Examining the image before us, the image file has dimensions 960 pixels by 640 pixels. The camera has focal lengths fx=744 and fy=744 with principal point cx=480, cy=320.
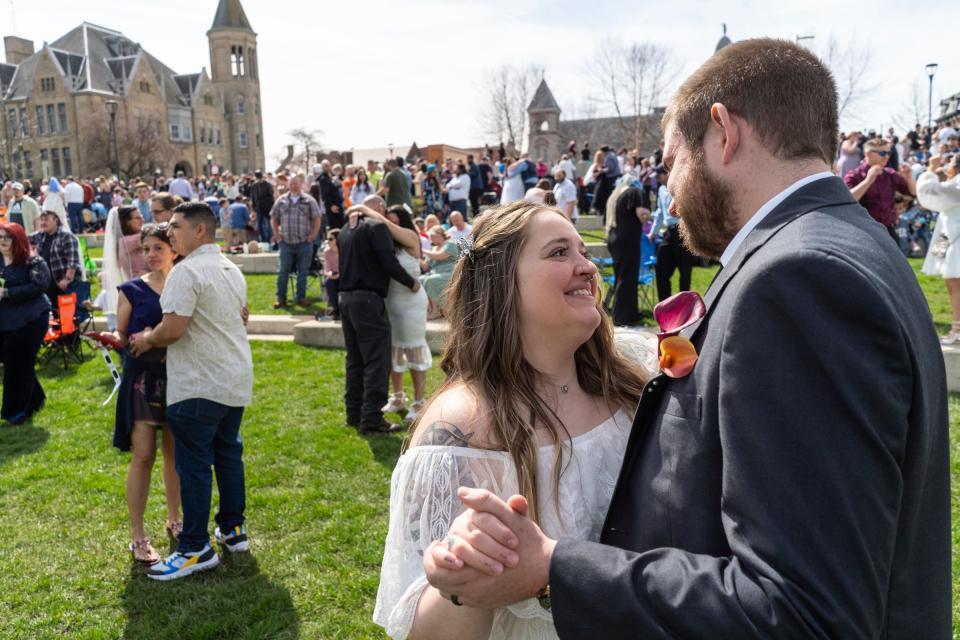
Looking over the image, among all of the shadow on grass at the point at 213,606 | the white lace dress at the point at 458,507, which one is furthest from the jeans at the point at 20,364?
the white lace dress at the point at 458,507

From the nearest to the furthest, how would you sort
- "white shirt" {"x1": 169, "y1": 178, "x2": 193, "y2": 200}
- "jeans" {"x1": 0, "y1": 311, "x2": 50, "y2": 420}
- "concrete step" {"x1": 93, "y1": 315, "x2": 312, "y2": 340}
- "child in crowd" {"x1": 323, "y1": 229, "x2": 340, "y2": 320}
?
"jeans" {"x1": 0, "y1": 311, "x2": 50, "y2": 420}
"child in crowd" {"x1": 323, "y1": 229, "x2": 340, "y2": 320}
"concrete step" {"x1": 93, "y1": 315, "x2": 312, "y2": 340}
"white shirt" {"x1": 169, "y1": 178, "x2": 193, "y2": 200}

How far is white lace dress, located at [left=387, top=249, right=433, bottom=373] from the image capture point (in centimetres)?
755

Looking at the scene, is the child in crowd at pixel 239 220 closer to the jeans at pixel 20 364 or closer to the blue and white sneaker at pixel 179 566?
the jeans at pixel 20 364

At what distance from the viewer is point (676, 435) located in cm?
138

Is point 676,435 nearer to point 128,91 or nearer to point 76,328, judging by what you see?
point 76,328

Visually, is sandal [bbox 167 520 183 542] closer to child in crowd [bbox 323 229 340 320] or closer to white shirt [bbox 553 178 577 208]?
child in crowd [bbox 323 229 340 320]

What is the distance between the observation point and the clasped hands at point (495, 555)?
4.70 ft

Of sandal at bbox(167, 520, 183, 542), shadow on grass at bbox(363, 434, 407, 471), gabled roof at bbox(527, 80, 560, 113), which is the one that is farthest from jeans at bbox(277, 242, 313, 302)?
gabled roof at bbox(527, 80, 560, 113)

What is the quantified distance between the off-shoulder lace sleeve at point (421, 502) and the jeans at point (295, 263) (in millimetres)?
11251

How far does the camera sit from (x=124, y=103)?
70.2 metres

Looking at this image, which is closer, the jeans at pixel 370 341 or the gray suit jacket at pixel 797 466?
the gray suit jacket at pixel 797 466

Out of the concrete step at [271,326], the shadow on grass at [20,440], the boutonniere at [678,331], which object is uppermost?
the boutonniere at [678,331]

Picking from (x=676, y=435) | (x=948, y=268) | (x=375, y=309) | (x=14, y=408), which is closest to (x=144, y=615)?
(x=375, y=309)

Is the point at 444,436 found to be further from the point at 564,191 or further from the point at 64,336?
the point at 564,191
